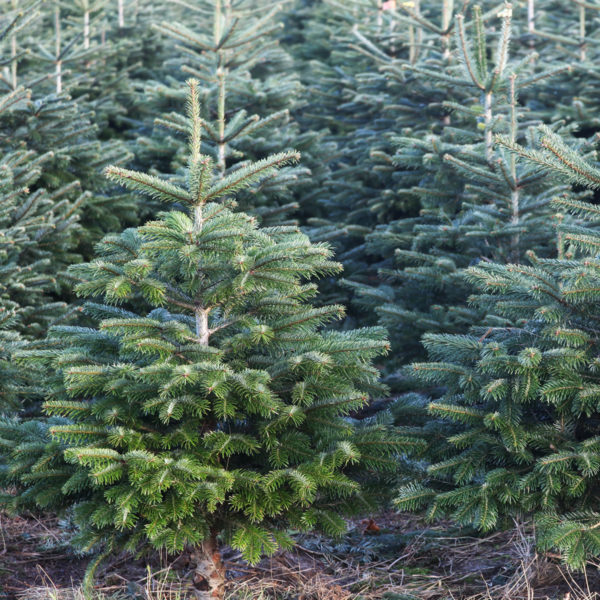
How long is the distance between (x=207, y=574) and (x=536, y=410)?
6.54ft

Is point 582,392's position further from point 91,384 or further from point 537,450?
point 91,384

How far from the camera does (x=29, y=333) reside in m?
6.06

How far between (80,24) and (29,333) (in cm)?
777

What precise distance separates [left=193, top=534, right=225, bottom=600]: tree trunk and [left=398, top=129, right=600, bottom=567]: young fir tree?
1041mm

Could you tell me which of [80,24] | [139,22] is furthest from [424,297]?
[139,22]

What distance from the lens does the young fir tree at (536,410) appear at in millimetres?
3604

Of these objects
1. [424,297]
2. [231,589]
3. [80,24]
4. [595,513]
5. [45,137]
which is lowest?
[231,589]

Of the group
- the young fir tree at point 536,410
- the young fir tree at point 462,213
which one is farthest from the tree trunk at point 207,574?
the young fir tree at point 462,213

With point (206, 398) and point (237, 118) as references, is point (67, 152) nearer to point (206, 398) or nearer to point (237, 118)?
point (237, 118)

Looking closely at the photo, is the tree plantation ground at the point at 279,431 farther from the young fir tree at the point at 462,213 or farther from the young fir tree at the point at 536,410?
the young fir tree at the point at 462,213

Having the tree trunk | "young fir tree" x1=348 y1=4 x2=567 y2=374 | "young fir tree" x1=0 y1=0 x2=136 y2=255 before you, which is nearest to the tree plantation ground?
the tree trunk

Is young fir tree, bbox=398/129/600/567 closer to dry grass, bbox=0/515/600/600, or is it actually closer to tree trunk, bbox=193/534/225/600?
dry grass, bbox=0/515/600/600

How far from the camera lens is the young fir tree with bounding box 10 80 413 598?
11.3 feet

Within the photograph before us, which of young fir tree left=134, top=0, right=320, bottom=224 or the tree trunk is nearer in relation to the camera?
the tree trunk
